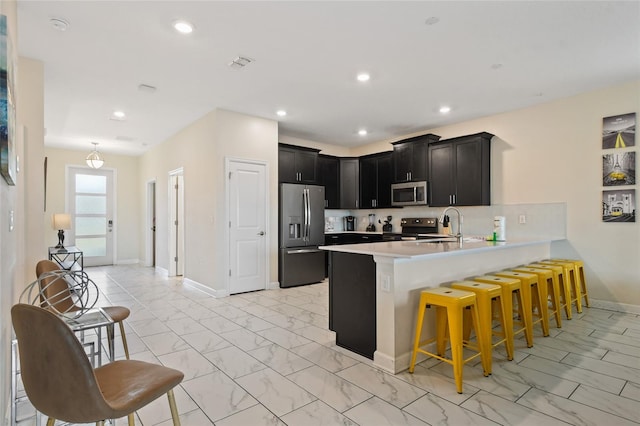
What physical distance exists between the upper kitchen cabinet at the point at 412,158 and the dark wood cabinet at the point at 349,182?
1.01 meters

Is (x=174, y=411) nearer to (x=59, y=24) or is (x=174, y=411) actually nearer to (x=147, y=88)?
(x=59, y=24)

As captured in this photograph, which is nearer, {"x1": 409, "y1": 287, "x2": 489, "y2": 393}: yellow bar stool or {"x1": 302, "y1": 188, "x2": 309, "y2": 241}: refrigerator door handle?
{"x1": 409, "y1": 287, "x2": 489, "y2": 393}: yellow bar stool

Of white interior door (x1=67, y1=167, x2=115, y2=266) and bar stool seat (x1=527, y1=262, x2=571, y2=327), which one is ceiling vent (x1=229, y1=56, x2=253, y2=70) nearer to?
bar stool seat (x1=527, y1=262, x2=571, y2=327)

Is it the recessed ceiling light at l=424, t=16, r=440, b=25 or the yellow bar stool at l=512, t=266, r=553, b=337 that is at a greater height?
the recessed ceiling light at l=424, t=16, r=440, b=25

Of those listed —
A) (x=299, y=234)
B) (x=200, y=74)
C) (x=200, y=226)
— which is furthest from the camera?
(x=299, y=234)

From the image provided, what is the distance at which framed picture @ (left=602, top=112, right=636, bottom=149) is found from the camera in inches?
156

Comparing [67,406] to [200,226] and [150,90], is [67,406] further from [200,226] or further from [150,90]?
[200,226]

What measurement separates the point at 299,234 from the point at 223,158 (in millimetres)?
1786

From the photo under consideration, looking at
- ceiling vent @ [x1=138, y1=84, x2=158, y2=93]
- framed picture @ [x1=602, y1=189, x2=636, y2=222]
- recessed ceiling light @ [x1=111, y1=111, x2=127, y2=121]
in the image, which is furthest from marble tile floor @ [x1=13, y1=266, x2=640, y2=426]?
recessed ceiling light @ [x1=111, y1=111, x2=127, y2=121]

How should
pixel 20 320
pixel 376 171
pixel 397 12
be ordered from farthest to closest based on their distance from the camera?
pixel 376 171
pixel 397 12
pixel 20 320

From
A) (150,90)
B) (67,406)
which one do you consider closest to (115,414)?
(67,406)

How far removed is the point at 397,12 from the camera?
260 centimetres

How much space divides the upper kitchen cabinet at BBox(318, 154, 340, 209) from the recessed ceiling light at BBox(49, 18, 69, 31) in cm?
449

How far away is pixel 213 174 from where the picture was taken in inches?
196
